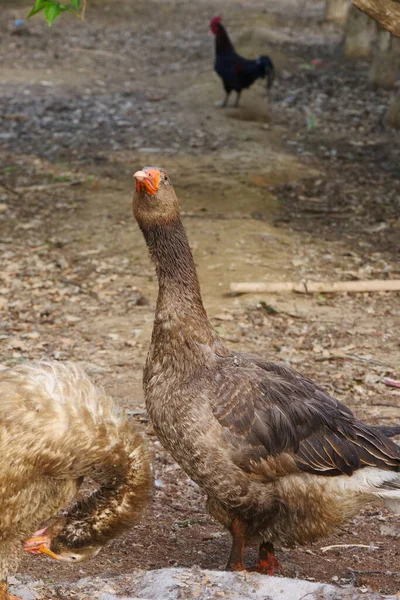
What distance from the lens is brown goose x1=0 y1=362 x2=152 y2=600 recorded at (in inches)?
166

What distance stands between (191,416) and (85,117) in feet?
40.5

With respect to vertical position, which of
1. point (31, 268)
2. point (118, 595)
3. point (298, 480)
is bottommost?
point (31, 268)

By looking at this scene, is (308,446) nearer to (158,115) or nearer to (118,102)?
(158,115)

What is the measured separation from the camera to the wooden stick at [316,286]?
8883 millimetres

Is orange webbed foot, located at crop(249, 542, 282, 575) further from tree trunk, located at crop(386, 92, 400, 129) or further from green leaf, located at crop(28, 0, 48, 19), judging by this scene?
tree trunk, located at crop(386, 92, 400, 129)

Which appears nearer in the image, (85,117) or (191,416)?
(191,416)

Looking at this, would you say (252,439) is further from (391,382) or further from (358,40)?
(358,40)

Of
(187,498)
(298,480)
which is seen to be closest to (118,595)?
(298,480)

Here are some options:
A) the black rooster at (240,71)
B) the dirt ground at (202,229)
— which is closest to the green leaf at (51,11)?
the dirt ground at (202,229)

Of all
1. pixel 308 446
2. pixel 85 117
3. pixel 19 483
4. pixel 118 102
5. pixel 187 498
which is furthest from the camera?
pixel 118 102

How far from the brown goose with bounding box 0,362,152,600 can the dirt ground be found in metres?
0.55

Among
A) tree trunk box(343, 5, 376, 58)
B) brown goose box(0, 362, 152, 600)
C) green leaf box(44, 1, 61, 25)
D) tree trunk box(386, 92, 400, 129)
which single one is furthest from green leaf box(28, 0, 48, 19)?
tree trunk box(343, 5, 376, 58)

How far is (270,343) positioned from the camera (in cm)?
809

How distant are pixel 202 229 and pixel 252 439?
6.10 m
